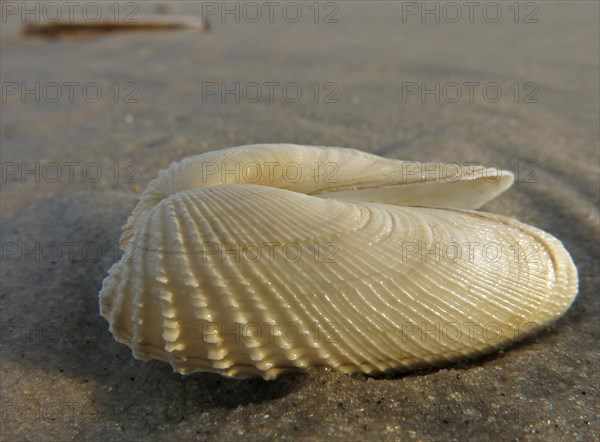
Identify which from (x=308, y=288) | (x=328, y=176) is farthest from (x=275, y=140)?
(x=308, y=288)

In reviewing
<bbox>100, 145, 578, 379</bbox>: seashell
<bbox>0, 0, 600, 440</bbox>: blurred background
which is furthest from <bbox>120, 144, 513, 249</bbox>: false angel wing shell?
<bbox>0, 0, 600, 440</bbox>: blurred background

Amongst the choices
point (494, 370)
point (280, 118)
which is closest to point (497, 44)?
point (280, 118)

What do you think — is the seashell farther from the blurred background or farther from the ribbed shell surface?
the blurred background

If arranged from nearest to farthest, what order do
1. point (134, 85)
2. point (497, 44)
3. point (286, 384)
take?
point (286, 384) → point (134, 85) → point (497, 44)

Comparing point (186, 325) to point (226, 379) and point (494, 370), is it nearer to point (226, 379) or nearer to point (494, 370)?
point (226, 379)

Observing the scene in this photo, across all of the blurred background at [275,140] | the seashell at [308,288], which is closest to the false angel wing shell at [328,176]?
the seashell at [308,288]

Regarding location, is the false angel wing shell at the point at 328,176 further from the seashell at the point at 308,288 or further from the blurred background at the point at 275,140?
the blurred background at the point at 275,140

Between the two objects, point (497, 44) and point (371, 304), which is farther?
point (497, 44)
